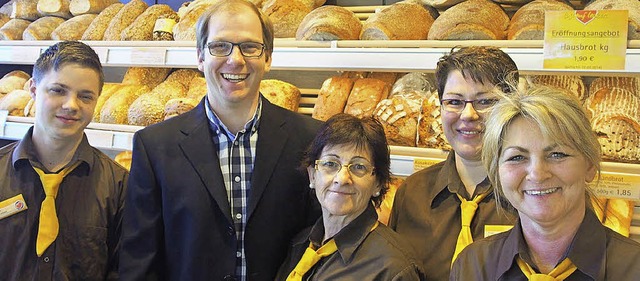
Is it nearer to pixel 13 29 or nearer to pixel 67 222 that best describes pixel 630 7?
pixel 67 222

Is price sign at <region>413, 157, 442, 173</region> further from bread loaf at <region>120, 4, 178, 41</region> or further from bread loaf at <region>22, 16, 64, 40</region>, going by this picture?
bread loaf at <region>22, 16, 64, 40</region>

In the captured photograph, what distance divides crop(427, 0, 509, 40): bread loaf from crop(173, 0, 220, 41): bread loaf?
1.10 meters

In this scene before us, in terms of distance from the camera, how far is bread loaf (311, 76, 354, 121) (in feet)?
8.13

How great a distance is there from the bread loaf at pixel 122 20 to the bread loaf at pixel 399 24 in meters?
1.32

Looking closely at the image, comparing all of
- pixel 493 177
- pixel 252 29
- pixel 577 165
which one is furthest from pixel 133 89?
pixel 577 165

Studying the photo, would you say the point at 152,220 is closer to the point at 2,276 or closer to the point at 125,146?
the point at 2,276

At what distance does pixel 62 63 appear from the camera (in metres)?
1.92

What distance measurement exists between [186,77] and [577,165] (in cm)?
228

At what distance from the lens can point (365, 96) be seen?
2434 mm

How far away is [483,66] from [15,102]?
8.58ft

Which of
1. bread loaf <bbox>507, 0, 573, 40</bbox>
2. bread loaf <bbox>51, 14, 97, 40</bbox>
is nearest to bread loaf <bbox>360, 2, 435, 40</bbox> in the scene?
bread loaf <bbox>507, 0, 573, 40</bbox>

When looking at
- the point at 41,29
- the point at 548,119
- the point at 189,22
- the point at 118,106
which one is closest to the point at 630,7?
the point at 548,119

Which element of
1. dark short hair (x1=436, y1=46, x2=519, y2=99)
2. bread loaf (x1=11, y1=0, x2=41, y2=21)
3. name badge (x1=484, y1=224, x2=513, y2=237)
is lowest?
Result: name badge (x1=484, y1=224, x2=513, y2=237)

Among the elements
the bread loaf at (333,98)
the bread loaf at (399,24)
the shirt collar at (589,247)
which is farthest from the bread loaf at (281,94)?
the shirt collar at (589,247)
